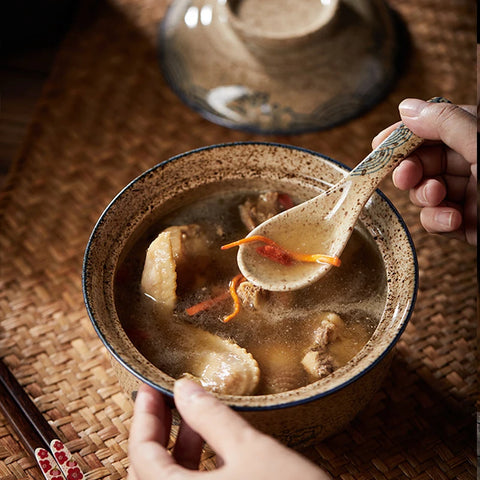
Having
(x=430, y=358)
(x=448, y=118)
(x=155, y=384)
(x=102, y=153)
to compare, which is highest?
(x=448, y=118)

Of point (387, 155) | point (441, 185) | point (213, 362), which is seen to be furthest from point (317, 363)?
point (441, 185)

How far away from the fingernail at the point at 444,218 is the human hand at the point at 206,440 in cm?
68

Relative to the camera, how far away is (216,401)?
0.87 m

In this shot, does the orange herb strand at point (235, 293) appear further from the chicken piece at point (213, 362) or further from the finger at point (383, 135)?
the finger at point (383, 135)

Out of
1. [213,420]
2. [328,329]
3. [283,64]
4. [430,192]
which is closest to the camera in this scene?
[213,420]

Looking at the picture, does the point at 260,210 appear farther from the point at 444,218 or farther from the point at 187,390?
the point at 187,390

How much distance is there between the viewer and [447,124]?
114 cm

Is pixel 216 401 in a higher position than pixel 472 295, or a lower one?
higher

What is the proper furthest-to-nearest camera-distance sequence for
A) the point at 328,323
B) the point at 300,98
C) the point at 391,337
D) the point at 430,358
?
1. the point at 300,98
2. the point at 430,358
3. the point at 328,323
4. the point at 391,337

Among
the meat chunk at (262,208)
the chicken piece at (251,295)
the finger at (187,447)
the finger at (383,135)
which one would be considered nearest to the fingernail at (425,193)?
the finger at (383,135)

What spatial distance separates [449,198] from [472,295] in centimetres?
22

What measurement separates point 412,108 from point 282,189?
11.8 inches

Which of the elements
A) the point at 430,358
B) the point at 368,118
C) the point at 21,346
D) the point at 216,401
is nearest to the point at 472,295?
the point at 430,358

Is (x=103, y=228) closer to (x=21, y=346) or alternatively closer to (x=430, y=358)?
(x=21, y=346)
